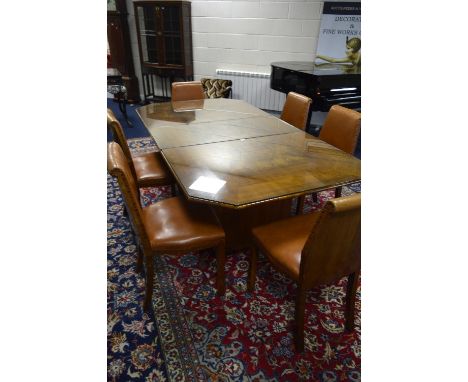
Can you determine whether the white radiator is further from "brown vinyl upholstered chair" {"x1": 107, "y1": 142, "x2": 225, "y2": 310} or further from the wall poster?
"brown vinyl upholstered chair" {"x1": 107, "y1": 142, "x2": 225, "y2": 310}

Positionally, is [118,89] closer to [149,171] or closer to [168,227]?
[149,171]

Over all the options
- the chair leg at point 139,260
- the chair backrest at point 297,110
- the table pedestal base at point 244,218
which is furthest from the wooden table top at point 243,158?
the chair leg at point 139,260

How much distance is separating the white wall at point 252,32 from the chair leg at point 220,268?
146 inches

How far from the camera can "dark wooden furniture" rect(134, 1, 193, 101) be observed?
4.43 m

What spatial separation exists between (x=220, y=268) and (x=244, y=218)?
0.40 m

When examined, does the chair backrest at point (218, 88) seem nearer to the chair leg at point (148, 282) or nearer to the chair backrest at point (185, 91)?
the chair backrest at point (185, 91)

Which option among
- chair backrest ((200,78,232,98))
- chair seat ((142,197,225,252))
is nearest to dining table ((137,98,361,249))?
chair seat ((142,197,225,252))

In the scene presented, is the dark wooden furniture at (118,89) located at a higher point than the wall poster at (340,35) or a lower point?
lower

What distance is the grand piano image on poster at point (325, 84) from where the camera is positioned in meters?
3.34

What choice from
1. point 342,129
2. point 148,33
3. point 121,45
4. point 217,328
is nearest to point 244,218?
point 217,328

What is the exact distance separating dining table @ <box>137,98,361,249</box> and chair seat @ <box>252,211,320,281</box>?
0.16m

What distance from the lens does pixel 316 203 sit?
266cm
